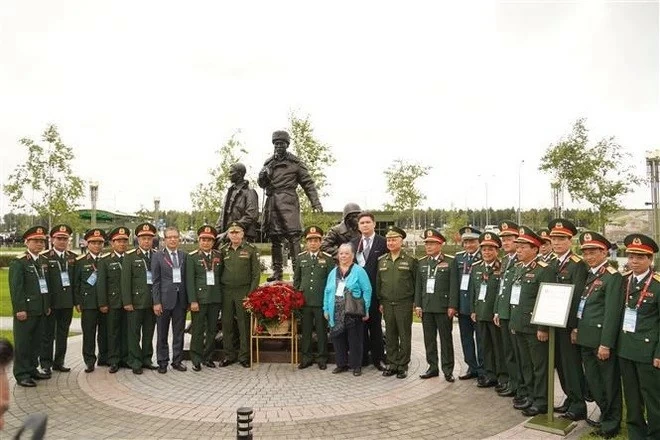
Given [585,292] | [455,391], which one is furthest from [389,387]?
[585,292]

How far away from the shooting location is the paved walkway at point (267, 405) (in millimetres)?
5445

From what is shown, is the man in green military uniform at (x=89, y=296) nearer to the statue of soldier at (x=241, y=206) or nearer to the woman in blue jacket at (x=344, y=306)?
the statue of soldier at (x=241, y=206)

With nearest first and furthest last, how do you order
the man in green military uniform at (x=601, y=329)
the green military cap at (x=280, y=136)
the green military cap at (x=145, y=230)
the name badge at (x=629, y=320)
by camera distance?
the name badge at (x=629, y=320) → the man in green military uniform at (x=601, y=329) → the green military cap at (x=145, y=230) → the green military cap at (x=280, y=136)

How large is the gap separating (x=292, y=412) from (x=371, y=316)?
258 centimetres

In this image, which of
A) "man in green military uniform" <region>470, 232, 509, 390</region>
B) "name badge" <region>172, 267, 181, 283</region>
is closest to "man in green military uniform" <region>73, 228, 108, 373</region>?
"name badge" <region>172, 267, 181, 283</region>

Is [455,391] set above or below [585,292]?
below

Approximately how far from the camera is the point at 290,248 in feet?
30.2

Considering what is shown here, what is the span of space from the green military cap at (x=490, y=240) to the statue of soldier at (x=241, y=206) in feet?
12.7

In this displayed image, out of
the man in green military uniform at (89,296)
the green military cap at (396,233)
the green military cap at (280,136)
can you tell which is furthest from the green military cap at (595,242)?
the man in green military uniform at (89,296)

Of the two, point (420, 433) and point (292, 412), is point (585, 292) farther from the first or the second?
point (292, 412)

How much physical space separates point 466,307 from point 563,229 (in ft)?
6.54

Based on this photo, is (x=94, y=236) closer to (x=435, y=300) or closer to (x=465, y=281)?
(x=435, y=300)

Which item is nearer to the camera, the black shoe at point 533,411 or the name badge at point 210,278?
the black shoe at point 533,411

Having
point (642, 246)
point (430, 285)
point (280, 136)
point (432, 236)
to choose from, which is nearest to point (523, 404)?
point (430, 285)
